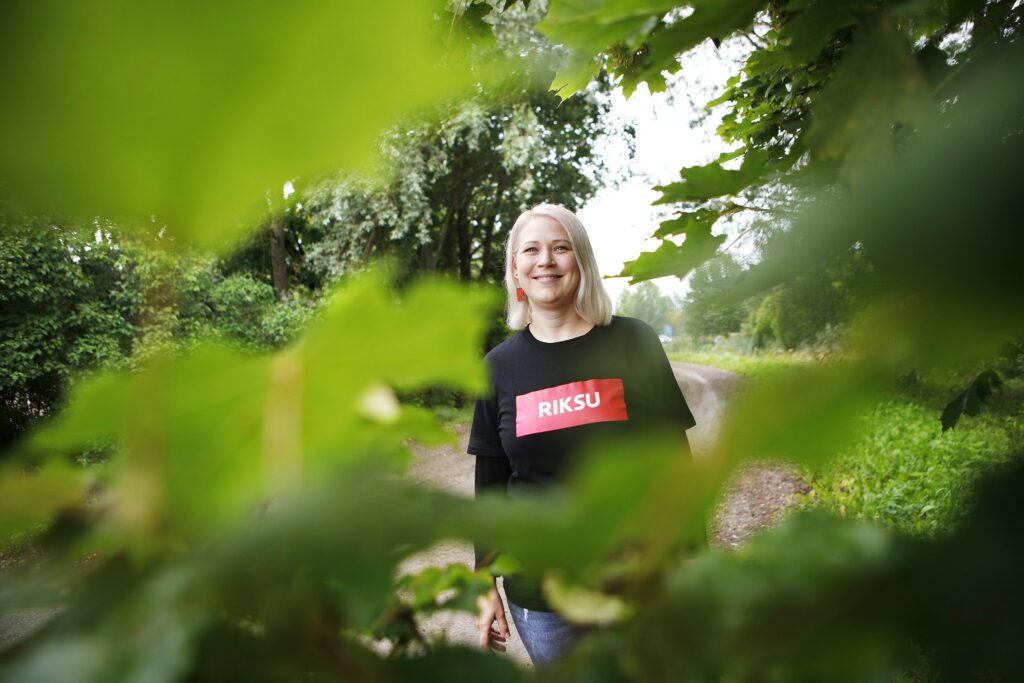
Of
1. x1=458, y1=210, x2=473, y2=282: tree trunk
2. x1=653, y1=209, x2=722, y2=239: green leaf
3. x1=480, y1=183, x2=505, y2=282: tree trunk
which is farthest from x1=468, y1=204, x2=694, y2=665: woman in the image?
x1=480, y1=183, x2=505, y2=282: tree trunk

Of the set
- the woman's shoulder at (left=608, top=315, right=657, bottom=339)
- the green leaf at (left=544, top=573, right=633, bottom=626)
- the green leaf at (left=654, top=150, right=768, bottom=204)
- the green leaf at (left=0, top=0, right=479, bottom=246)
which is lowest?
the green leaf at (left=544, top=573, right=633, bottom=626)

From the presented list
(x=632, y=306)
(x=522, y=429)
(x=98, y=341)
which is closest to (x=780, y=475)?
(x=522, y=429)

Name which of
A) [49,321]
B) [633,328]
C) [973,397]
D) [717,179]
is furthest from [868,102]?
[49,321]

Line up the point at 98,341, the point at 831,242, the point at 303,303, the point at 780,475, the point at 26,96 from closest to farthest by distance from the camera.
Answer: the point at 26,96 → the point at 831,242 → the point at 780,475 → the point at 98,341 → the point at 303,303

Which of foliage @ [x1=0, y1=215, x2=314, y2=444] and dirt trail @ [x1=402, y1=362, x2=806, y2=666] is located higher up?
foliage @ [x1=0, y1=215, x2=314, y2=444]

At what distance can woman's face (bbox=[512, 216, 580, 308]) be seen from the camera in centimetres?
183

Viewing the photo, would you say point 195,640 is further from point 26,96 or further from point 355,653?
point 26,96

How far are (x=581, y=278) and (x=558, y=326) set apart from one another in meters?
0.21

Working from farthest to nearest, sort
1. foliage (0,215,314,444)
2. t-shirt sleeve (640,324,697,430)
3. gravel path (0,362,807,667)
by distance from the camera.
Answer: foliage (0,215,314,444) < gravel path (0,362,807,667) < t-shirt sleeve (640,324,697,430)

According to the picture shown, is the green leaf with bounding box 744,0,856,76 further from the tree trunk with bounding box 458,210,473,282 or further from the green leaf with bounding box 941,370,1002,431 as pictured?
the tree trunk with bounding box 458,210,473,282

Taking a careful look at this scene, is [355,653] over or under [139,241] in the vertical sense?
under

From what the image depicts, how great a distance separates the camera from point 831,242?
31 cm

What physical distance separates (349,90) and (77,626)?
218 mm

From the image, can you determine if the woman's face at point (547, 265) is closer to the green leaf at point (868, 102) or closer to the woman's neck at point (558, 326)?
the woman's neck at point (558, 326)
